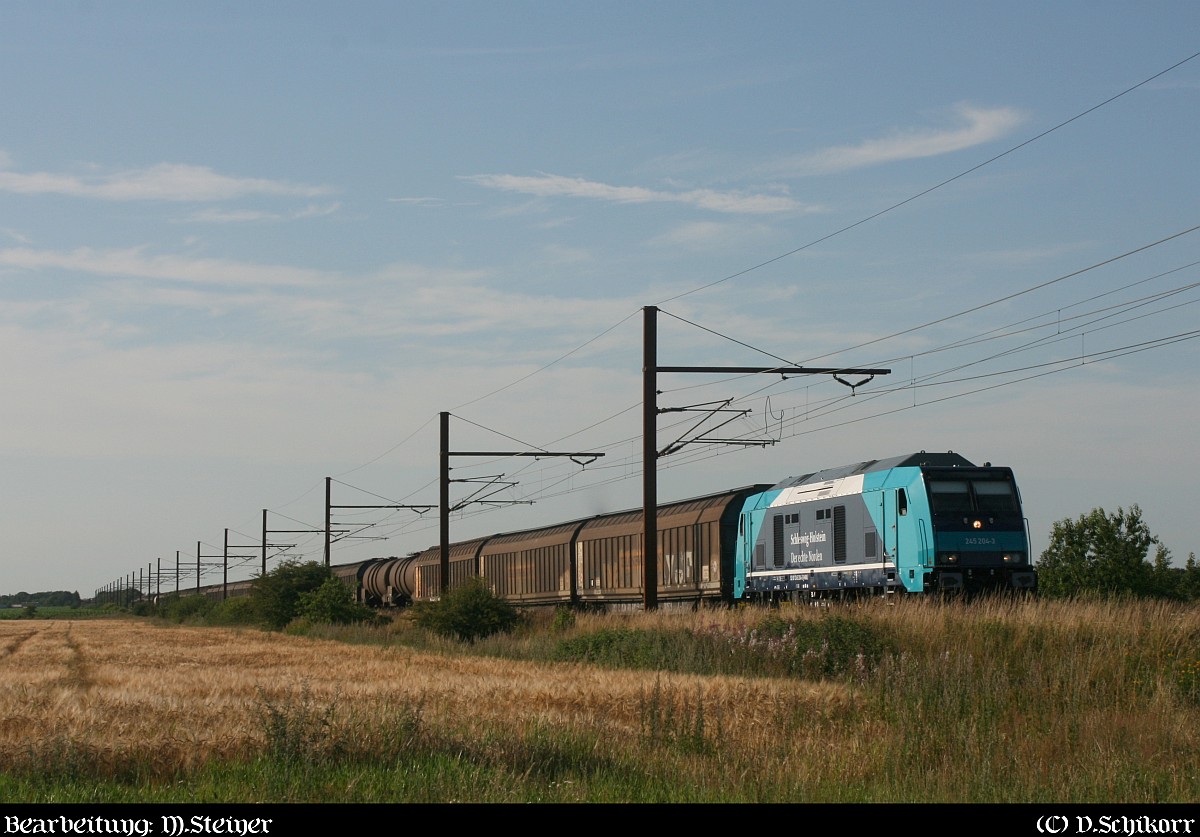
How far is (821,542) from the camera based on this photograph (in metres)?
31.2

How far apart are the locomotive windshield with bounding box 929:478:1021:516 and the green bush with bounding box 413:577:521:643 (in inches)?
618

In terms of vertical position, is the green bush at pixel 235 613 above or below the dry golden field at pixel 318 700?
below

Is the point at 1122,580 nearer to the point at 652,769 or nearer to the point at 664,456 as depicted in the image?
the point at 664,456

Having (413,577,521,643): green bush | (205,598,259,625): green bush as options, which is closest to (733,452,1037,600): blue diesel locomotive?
(413,577,521,643): green bush

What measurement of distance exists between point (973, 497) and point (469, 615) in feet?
54.8

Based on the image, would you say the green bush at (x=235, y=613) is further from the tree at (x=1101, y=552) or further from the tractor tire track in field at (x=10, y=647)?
the tree at (x=1101, y=552)

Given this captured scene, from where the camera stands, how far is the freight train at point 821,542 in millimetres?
26547

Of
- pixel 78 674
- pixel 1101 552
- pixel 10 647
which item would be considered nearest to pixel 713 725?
pixel 78 674

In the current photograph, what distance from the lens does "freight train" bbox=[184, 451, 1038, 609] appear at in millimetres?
26547

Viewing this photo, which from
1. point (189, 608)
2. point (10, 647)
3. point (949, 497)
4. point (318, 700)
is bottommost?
point (189, 608)

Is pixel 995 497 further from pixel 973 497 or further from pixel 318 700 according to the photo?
pixel 318 700

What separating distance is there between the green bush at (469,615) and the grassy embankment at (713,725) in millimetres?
14295

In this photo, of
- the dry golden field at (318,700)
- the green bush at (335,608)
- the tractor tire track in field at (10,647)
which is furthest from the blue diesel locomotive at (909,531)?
the green bush at (335,608)

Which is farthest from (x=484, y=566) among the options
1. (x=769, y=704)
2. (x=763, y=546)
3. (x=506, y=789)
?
(x=506, y=789)
